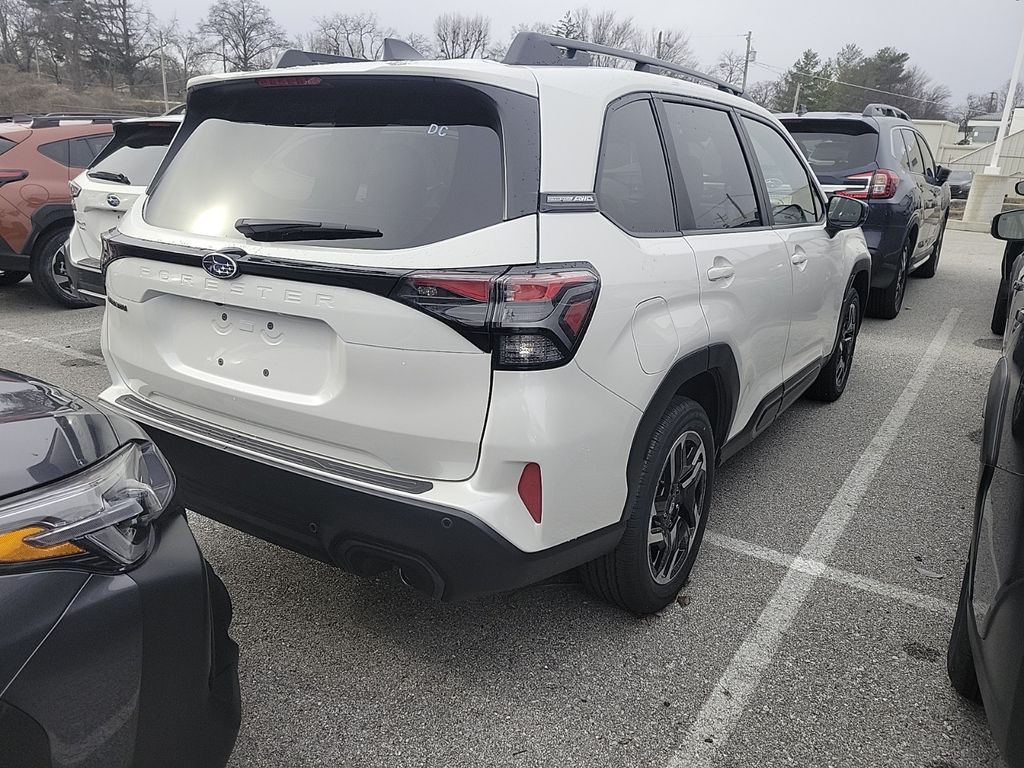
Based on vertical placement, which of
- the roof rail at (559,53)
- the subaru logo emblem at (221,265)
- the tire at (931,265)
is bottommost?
the tire at (931,265)

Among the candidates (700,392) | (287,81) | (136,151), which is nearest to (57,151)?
(136,151)

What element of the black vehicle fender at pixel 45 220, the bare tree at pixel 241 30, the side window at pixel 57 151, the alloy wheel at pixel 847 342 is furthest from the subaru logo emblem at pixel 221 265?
the bare tree at pixel 241 30

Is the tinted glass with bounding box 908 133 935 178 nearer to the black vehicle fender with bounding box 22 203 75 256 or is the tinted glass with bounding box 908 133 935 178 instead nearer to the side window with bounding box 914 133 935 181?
the side window with bounding box 914 133 935 181

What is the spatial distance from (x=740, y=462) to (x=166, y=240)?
10.1ft

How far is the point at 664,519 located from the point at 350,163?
1557mm

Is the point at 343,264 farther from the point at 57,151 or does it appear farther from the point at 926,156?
the point at 926,156

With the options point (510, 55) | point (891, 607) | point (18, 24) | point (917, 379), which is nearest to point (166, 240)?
point (510, 55)

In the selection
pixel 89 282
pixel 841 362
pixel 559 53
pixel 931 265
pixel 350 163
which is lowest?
pixel 931 265

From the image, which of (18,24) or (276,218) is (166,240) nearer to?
(276,218)

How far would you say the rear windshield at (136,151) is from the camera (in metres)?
6.24

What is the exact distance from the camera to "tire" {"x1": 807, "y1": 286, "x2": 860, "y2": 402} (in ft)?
16.1

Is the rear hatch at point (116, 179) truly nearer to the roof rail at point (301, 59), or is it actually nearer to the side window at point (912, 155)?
the roof rail at point (301, 59)

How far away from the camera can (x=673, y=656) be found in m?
2.62

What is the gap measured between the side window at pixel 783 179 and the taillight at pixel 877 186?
9.94ft
